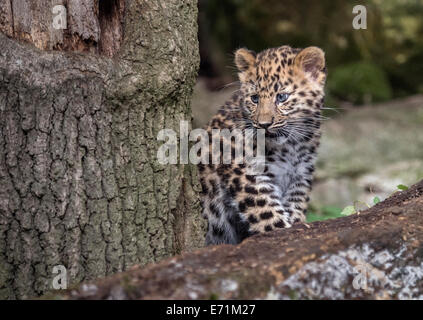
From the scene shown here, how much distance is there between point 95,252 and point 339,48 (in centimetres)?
878

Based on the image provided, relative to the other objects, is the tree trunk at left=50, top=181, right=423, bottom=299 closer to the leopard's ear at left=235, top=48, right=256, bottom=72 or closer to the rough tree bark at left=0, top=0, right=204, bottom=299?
the rough tree bark at left=0, top=0, right=204, bottom=299

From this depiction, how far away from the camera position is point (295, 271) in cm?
349

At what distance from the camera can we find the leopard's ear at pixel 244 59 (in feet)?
19.0

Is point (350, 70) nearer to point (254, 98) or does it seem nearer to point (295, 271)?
point (254, 98)

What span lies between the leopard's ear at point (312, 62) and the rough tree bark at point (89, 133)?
1237 millimetres

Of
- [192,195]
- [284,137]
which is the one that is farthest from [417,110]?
[192,195]

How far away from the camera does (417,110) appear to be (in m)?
10.9

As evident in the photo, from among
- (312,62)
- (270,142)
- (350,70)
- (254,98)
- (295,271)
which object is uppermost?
(350,70)

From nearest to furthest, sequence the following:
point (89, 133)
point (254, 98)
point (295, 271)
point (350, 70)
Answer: point (295, 271), point (89, 133), point (254, 98), point (350, 70)

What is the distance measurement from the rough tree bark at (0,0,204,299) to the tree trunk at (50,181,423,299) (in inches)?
25.9

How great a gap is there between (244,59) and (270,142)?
0.92 metres

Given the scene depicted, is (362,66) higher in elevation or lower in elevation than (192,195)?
higher

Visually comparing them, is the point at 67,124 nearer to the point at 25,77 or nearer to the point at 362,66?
the point at 25,77

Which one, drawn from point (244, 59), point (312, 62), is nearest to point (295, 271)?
point (312, 62)
